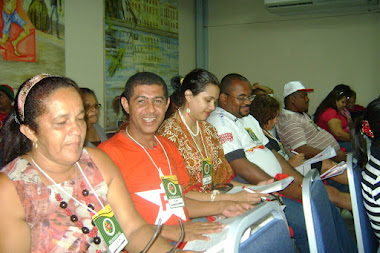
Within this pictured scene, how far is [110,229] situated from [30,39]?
2.80m

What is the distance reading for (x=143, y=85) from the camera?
1.87m

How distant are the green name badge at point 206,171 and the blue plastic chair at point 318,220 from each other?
2.94 ft

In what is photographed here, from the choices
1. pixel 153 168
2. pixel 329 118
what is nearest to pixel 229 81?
pixel 153 168

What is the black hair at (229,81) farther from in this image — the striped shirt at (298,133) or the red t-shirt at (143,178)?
the red t-shirt at (143,178)

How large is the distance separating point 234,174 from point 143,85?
1147 millimetres

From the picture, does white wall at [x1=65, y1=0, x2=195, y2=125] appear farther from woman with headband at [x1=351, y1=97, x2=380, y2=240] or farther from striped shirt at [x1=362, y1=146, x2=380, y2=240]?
striped shirt at [x1=362, y1=146, x2=380, y2=240]

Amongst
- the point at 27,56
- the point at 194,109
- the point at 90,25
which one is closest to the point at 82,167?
the point at 194,109

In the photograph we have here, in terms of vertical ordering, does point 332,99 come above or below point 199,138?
above

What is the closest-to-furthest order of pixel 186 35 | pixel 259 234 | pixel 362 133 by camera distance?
pixel 259 234 → pixel 362 133 → pixel 186 35

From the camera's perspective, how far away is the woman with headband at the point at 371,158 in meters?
1.52

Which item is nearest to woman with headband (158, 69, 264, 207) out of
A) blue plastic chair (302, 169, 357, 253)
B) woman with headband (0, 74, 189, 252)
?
blue plastic chair (302, 169, 357, 253)

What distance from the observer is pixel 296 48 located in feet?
21.2

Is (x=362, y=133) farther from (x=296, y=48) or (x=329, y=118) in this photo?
(x=296, y=48)

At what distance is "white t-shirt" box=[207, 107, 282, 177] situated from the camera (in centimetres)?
258
